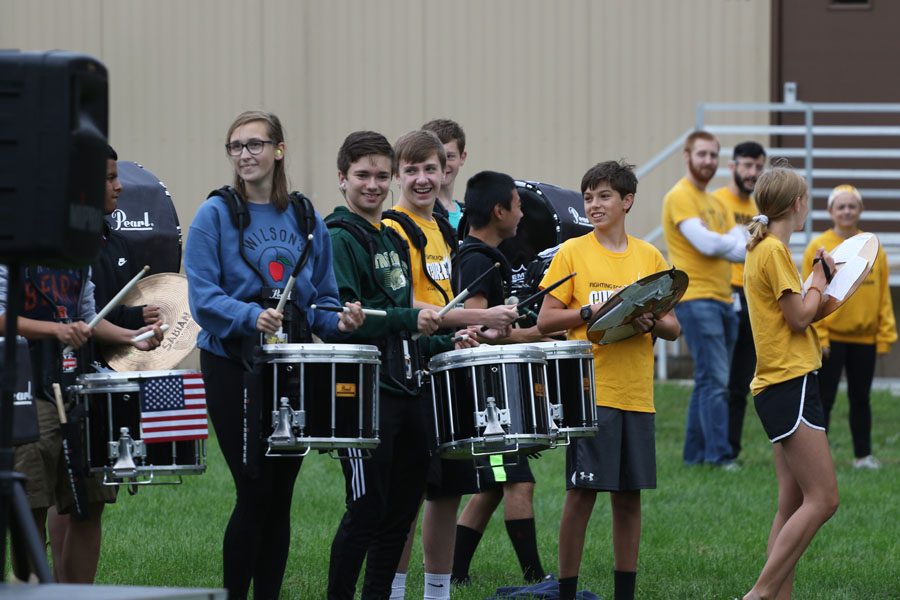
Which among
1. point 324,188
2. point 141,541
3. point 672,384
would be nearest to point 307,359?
point 141,541

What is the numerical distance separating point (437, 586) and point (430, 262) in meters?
1.38

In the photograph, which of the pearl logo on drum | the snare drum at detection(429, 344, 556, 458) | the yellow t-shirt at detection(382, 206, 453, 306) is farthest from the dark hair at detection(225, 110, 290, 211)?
the pearl logo on drum

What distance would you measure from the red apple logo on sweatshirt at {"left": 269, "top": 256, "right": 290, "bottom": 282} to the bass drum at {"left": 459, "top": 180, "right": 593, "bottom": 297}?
1.90 meters

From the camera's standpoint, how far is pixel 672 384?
46.8 ft

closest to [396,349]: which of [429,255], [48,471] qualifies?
[429,255]

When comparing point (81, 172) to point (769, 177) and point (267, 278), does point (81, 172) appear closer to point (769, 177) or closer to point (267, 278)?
point (267, 278)

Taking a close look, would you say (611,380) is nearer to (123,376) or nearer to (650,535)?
(123,376)

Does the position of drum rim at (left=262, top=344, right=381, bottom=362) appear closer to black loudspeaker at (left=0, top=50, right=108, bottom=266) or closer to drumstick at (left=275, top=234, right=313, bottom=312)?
drumstick at (left=275, top=234, right=313, bottom=312)

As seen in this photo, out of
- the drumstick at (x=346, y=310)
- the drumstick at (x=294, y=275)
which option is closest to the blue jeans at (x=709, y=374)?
the drumstick at (x=346, y=310)

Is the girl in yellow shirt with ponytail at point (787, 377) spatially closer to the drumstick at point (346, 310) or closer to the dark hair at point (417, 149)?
the dark hair at point (417, 149)

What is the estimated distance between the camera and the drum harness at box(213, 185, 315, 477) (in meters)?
5.35

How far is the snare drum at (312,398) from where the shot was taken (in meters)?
5.31

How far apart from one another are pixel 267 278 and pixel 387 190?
0.71 meters

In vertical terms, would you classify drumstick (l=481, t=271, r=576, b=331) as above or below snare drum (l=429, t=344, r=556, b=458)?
above
